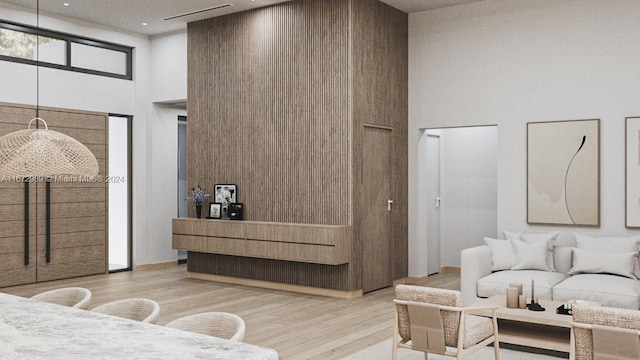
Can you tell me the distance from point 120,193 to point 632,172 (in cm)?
675

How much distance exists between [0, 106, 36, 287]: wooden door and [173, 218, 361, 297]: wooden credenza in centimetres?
182

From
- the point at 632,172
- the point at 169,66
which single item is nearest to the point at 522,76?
the point at 632,172

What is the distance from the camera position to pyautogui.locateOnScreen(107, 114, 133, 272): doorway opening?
9.13 meters

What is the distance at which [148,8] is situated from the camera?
7.96m

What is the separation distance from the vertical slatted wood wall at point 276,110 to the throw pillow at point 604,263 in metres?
2.44

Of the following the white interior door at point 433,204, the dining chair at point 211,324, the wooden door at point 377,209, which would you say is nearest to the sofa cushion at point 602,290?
the wooden door at point 377,209

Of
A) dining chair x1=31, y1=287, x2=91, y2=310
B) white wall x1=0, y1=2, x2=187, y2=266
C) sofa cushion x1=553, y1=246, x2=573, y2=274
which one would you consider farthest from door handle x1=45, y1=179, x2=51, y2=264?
sofa cushion x1=553, y1=246, x2=573, y2=274

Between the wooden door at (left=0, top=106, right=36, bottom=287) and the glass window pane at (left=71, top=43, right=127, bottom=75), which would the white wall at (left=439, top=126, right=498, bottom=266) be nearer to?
the glass window pane at (left=71, top=43, right=127, bottom=75)

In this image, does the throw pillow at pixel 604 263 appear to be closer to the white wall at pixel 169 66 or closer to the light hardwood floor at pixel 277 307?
the light hardwood floor at pixel 277 307

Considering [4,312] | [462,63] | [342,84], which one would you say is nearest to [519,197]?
[462,63]

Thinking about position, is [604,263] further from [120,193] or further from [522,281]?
[120,193]

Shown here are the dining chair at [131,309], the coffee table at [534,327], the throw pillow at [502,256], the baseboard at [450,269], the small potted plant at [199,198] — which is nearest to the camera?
the dining chair at [131,309]

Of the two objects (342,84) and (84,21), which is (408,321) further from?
(84,21)

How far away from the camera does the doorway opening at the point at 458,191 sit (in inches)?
340
